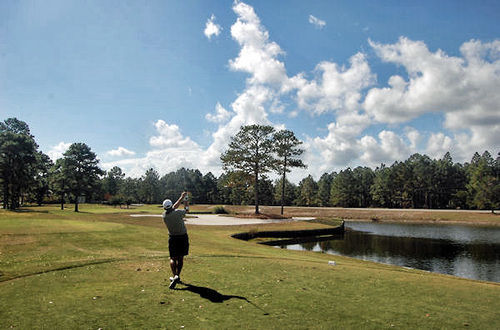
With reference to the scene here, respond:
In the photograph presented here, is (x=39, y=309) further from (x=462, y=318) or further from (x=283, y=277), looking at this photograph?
(x=462, y=318)

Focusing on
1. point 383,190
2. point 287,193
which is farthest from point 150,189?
point 383,190

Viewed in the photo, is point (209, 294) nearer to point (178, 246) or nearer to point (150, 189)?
point (178, 246)

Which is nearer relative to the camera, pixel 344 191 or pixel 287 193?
pixel 344 191

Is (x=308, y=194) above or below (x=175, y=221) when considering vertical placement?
below

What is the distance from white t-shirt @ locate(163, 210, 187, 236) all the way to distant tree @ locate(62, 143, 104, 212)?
6096 cm

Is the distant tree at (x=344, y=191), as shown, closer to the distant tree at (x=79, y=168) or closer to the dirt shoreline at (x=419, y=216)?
the dirt shoreline at (x=419, y=216)

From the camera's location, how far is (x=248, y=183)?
198 feet

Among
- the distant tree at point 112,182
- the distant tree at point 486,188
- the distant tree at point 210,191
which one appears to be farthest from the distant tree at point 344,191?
the distant tree at point 112,182

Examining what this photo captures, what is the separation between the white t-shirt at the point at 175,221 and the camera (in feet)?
28.6

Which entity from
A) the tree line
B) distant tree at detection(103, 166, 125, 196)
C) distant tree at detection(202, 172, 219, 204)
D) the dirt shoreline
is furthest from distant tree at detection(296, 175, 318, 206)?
distant tree at detection(103, 166, 125, 196)

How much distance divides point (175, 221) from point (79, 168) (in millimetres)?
61801

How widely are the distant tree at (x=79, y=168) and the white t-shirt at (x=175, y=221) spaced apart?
60957 mm

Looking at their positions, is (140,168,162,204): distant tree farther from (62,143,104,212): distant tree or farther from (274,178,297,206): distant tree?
(62,143,104,212): distant tree

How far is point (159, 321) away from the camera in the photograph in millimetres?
5965
